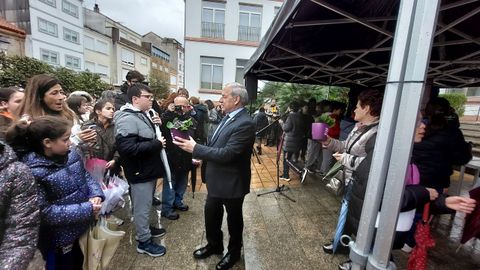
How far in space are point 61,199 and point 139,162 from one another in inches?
40.5

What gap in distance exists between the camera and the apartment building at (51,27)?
2305 centimetres

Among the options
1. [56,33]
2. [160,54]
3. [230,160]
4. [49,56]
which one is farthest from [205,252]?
[160,54]

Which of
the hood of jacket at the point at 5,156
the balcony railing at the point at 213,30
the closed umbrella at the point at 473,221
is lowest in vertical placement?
the closed umbrella at the point at 473,221

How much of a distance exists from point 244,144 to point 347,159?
1006 mm

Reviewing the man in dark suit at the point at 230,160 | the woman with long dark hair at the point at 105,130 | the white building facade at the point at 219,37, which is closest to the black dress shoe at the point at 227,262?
the man in dark suit at the point at 230,160

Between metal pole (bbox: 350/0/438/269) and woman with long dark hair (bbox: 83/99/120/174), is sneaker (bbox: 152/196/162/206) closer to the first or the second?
woman with long dark hair (bbox: 83/99/120/174)

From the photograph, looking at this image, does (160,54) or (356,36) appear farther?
(160,54)

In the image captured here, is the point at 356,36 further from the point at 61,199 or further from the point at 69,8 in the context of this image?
the point at 69,8

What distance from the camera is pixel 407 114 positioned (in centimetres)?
90

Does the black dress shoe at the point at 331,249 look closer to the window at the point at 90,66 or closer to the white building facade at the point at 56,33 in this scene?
the white building facade at the point at 56,33

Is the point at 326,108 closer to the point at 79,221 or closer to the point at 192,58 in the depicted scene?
the point at 79,221

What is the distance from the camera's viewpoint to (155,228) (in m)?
3.27

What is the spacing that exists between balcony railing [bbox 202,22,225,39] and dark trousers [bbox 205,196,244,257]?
16.4 m

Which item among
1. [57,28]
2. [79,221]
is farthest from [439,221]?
[57,28]
